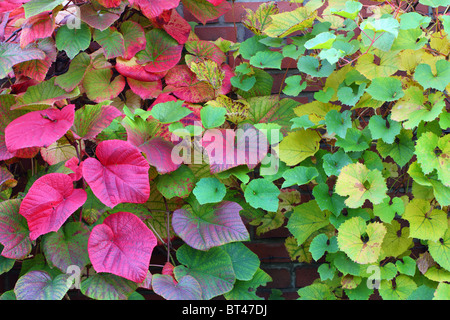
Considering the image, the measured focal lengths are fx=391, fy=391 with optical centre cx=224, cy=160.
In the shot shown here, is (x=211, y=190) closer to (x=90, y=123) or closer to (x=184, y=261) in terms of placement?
(x=184, y=261)

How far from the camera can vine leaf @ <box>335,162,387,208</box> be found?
3.04ft

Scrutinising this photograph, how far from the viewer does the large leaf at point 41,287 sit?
34.3 inches

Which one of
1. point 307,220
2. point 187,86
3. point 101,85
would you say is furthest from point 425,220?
point 101,85

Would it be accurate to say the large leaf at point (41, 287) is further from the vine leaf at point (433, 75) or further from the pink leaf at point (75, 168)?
the vine leaf at point (433, 75)

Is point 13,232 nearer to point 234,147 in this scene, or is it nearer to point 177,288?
point 177,288

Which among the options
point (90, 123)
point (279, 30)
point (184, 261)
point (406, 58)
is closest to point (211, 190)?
point (184, 261)

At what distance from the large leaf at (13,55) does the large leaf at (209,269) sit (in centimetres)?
64

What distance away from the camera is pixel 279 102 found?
3.84ft

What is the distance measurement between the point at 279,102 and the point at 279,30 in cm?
21

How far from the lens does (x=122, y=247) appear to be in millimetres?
901

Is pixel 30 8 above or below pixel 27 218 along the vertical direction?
above

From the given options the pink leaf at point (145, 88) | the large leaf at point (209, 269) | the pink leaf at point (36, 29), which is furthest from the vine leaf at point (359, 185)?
the pink leaf at point (36, 29)

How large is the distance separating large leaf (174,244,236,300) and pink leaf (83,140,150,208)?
214 millimetres

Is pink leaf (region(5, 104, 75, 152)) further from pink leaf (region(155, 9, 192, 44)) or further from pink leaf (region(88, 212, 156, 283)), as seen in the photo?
pink leaf (region(155, 9, 192, 44))
